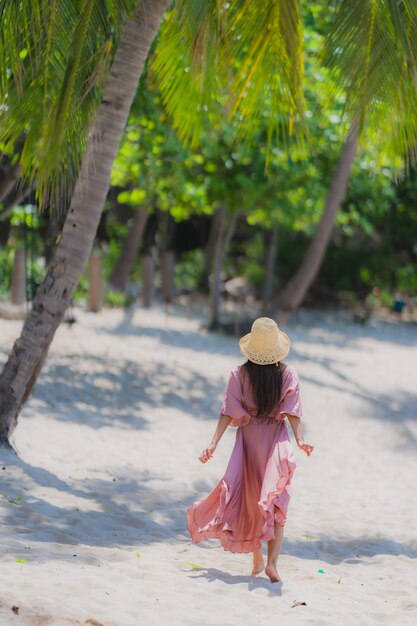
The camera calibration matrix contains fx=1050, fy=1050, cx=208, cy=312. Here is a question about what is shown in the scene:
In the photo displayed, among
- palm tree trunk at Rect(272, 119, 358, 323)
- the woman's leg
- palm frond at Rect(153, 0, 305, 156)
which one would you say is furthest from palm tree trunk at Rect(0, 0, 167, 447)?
palm tree trunk at Rect(272, 119, 358, 323)

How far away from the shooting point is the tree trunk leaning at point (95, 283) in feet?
64.5

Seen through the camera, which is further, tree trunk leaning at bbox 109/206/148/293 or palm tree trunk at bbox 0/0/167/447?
tree trunk leaning at bbox 109/206/148/293

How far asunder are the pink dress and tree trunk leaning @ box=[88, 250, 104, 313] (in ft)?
44.5

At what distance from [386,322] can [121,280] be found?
22.8 ft

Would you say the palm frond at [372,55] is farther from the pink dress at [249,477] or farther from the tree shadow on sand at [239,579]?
the tree shadow on sand at [239,579]

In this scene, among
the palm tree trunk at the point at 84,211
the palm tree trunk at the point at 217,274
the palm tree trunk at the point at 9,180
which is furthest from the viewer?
the palm tree trunk at the point at 217,274

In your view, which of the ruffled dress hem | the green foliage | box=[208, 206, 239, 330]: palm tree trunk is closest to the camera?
the ruffled dress hem

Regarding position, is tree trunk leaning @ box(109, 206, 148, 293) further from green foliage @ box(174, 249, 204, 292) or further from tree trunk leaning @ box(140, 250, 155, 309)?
green foliage @ box(174, 249, 204, 292)

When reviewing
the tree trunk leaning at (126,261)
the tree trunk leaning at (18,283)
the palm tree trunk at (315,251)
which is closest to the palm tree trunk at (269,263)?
the tree trunk leaning at (126,261)

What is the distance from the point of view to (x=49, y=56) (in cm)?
818

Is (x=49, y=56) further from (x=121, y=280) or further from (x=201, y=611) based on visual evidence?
(x=121, y=280)

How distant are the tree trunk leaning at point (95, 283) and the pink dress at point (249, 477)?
535 inches

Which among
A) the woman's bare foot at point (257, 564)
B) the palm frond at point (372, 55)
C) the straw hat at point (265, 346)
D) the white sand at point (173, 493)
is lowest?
the white sand at point (173, 493)

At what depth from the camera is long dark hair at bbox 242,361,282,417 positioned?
6.11 metres
